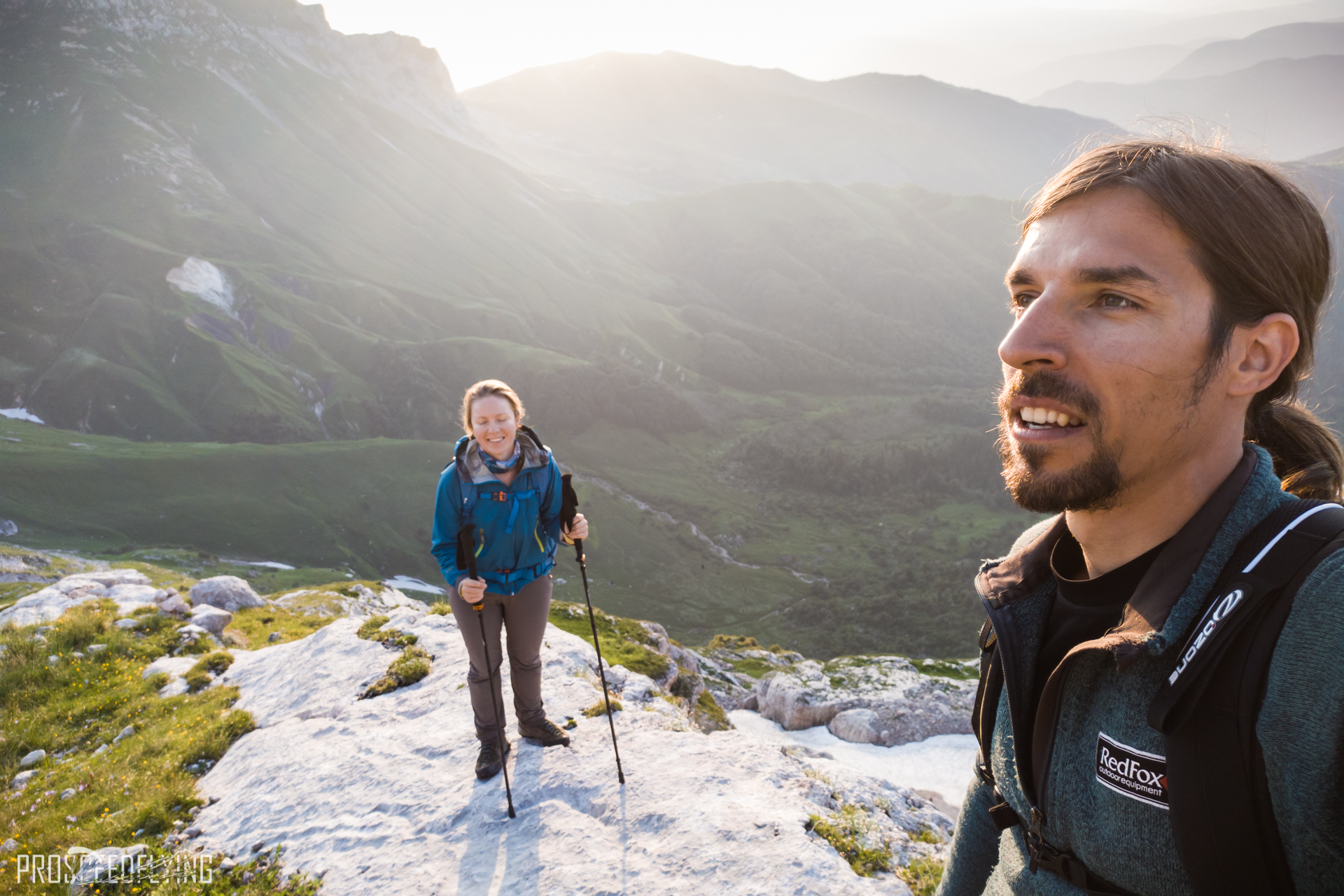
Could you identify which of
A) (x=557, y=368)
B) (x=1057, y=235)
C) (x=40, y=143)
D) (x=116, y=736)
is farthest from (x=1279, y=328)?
(x=40, y=143)

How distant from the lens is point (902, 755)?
888 inches

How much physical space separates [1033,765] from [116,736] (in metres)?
15.4

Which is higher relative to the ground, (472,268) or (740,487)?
(472,268)

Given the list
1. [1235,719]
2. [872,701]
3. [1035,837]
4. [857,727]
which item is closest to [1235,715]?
[1235,719]

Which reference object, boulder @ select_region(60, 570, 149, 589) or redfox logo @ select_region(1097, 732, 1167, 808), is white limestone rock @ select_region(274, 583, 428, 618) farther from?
redfox logo @ select_region(1097, 732, 1167, 808)

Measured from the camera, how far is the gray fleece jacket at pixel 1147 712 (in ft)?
5.23

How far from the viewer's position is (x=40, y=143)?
162m

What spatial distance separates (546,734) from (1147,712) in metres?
8.63

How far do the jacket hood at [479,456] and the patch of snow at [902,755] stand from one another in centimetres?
1595

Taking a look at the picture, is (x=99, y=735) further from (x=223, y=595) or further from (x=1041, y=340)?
(x=1041, y=340)

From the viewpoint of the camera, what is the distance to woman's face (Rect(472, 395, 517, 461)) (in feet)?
25.5

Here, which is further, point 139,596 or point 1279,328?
point 139,596

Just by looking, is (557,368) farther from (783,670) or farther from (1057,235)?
(1057,235)

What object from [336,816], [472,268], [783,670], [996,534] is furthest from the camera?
[472,268]
